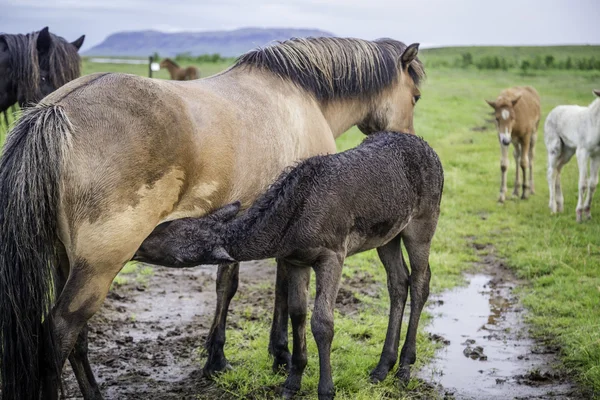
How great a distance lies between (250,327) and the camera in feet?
20.2

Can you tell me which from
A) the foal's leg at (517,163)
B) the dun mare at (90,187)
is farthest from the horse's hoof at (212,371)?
the foal's leg at (517,163)

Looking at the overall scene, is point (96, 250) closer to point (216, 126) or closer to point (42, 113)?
point (42, 113)

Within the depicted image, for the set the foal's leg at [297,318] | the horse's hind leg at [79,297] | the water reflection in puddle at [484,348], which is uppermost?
the horse's hind leg at [79,297]

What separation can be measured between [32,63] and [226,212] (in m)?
3.46

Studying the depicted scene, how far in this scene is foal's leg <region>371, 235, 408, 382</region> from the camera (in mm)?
5160

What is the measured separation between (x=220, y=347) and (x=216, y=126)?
6.33ft

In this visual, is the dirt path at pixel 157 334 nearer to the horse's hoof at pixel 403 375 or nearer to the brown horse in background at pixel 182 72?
the horse's hoof at pixel 403 375

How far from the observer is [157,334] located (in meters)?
6.11

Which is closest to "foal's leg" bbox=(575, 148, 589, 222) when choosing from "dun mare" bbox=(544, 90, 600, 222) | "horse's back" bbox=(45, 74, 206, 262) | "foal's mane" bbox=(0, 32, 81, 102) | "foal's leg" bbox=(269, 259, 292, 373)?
"dun mare" bbox=(544, 90, 600, 222)

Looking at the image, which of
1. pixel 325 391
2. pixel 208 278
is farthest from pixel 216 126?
pixel 208 278

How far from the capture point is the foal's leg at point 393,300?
516cm

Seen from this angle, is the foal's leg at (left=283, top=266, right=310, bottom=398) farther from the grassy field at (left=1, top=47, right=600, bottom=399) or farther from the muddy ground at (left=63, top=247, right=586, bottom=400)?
the muddy ground at (left=63, top=247, right=586, bottom=400)

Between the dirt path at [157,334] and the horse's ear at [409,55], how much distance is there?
288cm

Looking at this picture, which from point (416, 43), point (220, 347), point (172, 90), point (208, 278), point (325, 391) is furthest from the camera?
point (208, 278)
